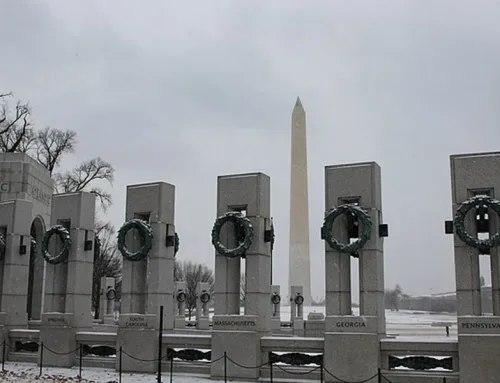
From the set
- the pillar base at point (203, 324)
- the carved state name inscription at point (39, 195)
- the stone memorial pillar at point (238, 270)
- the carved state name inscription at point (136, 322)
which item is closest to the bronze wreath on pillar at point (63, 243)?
the carved state name inscription at point (136, 322)

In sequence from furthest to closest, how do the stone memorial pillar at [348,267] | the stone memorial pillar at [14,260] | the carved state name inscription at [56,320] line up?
the stone memorial pillar at [14,260]
the carved state name inscription at [56,320]
the stone memorial pillar at [348,267]

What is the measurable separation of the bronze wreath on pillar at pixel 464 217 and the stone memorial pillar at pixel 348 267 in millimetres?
2311

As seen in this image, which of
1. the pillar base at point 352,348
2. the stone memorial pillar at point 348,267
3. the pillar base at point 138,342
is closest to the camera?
the pillar base at point 352,348

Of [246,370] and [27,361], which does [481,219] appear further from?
[27,361]

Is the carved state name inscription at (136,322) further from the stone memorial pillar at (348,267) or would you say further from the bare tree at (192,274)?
the bare tree at (192,274)

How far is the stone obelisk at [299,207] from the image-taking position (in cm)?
7481

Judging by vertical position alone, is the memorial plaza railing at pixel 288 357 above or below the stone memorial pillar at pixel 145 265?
below

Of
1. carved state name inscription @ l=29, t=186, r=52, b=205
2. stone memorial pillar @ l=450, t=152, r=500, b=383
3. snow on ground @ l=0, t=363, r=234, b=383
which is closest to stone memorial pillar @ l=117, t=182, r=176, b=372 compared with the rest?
snow on ground @ l=0, t=363, r=234, b=383

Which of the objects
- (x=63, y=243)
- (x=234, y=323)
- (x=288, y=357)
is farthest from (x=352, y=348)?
(x=63, y=243)

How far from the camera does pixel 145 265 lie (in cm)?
2220

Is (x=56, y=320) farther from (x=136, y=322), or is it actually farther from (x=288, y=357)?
(x=288, y=357)

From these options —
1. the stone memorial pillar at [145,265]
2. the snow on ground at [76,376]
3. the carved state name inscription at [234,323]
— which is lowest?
the snow on ground at [76,376]

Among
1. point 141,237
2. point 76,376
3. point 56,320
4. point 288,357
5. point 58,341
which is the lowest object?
point 76,376

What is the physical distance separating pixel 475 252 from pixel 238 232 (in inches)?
276
